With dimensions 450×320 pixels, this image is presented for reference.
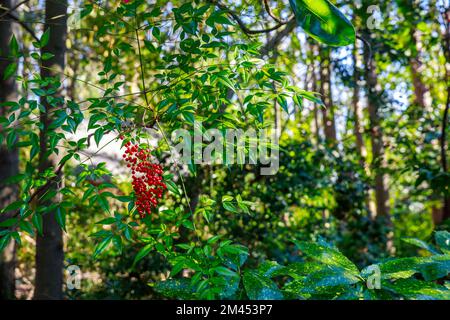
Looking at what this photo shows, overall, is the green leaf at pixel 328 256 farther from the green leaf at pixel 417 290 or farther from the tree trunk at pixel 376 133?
the tree trunk at pixel 376 133

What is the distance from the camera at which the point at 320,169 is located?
373cm

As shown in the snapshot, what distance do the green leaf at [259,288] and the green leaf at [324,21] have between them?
628 millimetres

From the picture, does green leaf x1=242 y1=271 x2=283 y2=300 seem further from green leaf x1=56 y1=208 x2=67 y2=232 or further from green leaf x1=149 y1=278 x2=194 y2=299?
green leaf x1=56 y1=208 x2=67 y2=232

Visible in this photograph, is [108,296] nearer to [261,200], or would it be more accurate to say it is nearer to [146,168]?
[261,200]

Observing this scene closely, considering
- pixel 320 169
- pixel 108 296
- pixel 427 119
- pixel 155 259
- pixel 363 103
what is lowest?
pixel 108 296

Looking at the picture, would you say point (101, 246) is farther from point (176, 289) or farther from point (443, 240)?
point (443, 240)

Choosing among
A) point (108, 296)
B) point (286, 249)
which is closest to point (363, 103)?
point (286, 249)

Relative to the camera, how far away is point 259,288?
1.08 m

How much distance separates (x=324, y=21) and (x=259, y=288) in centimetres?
70

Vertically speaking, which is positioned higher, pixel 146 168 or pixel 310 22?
pixel 310 22

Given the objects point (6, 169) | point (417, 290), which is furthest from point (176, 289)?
point (6, 169)
